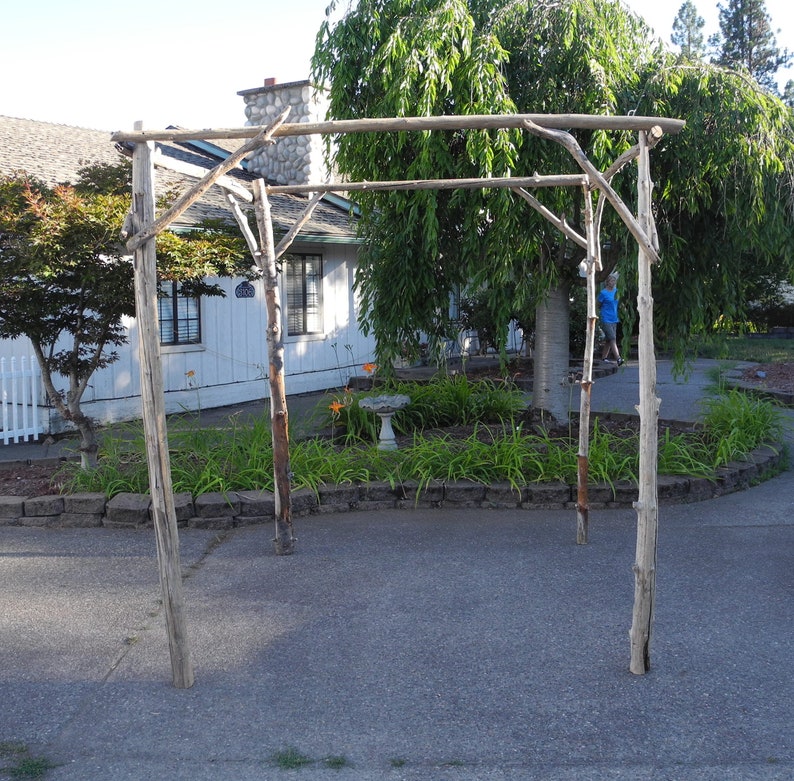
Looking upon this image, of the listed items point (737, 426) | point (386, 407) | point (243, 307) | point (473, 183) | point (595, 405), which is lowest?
point (595, 405)

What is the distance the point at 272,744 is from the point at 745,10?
40.4 meters

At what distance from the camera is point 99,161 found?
12734mm

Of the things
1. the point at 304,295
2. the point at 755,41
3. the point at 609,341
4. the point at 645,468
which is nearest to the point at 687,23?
the point at 755,41

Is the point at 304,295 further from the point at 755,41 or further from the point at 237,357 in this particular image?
the point at 755,41

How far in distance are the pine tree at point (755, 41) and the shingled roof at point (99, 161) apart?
92.4 feet

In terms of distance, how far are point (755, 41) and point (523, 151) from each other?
3466 centimetres

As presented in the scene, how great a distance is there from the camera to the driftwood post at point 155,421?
13.6 feet

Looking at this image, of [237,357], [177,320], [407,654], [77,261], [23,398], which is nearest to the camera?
[407,654]

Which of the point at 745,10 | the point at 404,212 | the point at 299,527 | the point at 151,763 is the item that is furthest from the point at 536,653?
the point at 745,10

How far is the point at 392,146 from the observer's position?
26.4 feet

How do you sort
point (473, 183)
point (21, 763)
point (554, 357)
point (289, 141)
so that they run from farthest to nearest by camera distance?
1. point (289, 141)
2. point (554, 357)
3. point (473, 183)
4. point (21, 763)

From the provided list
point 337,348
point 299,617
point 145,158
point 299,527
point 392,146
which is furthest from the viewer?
point 337,348

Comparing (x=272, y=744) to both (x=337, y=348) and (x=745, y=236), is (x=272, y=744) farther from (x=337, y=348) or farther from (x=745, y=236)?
(x=337, y=348)

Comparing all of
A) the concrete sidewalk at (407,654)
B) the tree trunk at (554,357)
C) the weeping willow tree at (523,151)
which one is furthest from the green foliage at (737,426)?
the concrete sidewalk at (407,654)
